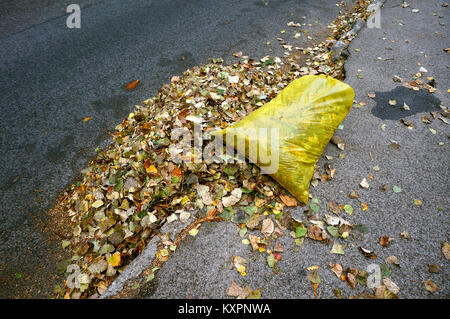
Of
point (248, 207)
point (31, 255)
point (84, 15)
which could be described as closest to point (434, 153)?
point (248, 207)

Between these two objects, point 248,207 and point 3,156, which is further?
point 3,156

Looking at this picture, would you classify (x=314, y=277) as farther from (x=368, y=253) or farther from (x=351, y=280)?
(x=368, y=253)

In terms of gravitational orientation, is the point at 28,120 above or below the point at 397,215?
above

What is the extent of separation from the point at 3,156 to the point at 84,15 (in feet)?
11.1

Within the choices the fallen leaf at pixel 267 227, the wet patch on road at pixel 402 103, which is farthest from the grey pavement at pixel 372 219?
the fallen leaf at pixel 267 227

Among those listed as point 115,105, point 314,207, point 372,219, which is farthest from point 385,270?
point 115,105

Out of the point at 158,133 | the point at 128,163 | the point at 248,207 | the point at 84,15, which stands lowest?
the point at 248,207

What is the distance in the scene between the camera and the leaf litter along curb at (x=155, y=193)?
1.90 m

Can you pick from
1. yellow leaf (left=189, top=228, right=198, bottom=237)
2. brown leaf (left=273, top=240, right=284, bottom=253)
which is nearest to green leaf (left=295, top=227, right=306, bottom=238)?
brown leaf (left=273, top=240, right=284, bottom=253)

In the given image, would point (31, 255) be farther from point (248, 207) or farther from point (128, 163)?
point (248, 207)

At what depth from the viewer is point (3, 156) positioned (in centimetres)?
257

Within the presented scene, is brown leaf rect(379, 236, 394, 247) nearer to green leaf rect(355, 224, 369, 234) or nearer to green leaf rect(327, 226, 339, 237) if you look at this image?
green leaf rect(355, 224, 369, 234)
